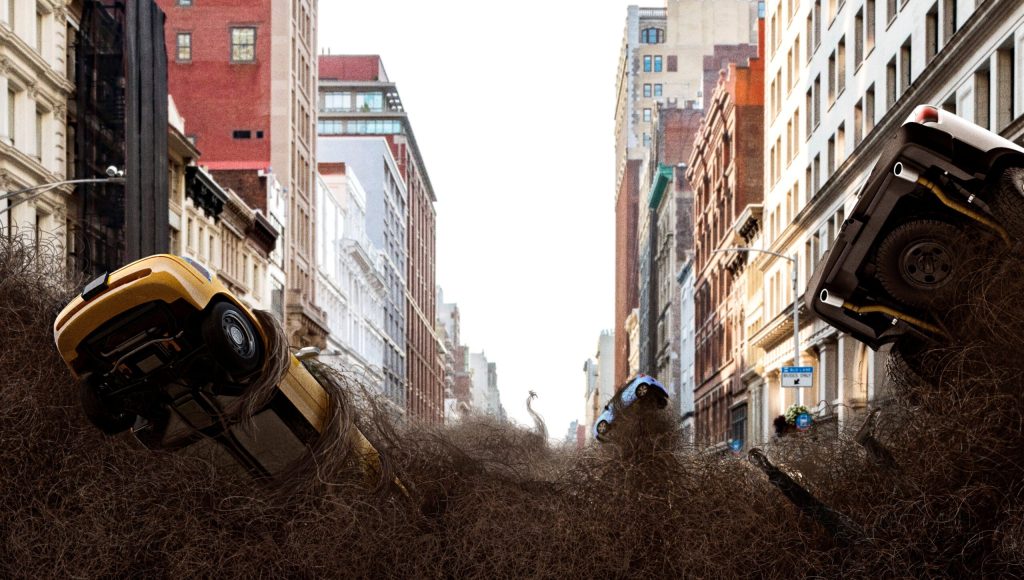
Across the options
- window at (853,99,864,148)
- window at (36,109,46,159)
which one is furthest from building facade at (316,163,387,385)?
window at (853,99,864,148)

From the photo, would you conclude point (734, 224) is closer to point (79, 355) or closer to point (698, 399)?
point (698, 399)

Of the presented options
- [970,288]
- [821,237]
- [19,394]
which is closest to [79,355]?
[19,394]

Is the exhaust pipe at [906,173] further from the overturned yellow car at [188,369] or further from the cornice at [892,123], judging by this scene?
the cornice at [892,123]

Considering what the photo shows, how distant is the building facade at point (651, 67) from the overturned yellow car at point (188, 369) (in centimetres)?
13224

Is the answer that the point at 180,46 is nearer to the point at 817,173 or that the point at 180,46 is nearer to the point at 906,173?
the point at 817,173

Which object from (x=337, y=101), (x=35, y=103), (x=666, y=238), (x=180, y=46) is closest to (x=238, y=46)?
(x=180, y=46)

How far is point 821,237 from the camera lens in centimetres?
5084

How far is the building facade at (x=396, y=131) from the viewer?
137 metres

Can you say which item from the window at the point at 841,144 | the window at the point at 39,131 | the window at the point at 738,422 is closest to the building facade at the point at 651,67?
the window at the point at 738,422

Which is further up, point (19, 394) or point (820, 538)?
point (19, 394)

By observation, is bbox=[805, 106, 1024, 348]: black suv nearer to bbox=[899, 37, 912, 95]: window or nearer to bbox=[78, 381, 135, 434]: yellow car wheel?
bbox=[78, 381, 135, 434]: yellow car wheel

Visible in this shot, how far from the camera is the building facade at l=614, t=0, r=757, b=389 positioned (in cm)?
14675

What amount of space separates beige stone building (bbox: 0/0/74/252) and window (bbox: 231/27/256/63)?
1425 inches

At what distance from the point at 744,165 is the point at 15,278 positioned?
2527 inches
